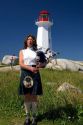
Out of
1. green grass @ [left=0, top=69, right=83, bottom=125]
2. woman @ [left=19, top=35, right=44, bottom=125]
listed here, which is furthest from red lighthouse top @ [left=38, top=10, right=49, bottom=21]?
woman @ [left=19, top=35, right=44, bottom=125]

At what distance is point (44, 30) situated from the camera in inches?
2279

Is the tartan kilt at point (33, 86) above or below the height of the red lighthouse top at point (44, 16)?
below

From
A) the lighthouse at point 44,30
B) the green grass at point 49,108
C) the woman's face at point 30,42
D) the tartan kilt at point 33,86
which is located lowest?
the green grass at point 49,108

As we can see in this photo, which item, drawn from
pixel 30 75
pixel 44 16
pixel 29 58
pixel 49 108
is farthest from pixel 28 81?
pixel 44 16

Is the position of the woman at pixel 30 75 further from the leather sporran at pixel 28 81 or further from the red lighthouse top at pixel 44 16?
the red lighthouse top at pixel 44 16

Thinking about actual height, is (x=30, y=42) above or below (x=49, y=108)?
above

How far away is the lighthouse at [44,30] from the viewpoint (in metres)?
56.5

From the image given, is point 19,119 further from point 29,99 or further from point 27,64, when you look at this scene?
point 27,64

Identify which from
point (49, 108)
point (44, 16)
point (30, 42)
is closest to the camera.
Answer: point (30, 42)

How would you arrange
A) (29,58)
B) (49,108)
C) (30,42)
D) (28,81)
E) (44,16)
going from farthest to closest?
(44,16) → (49,108) → (30,42) → (29,58) → (28,81)

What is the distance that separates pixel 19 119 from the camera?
9.38 meters

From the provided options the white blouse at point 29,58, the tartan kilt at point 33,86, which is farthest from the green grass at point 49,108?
the white blouse at point 29,58

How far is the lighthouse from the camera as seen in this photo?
56.5 metres

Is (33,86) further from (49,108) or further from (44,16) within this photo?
(44,16)
